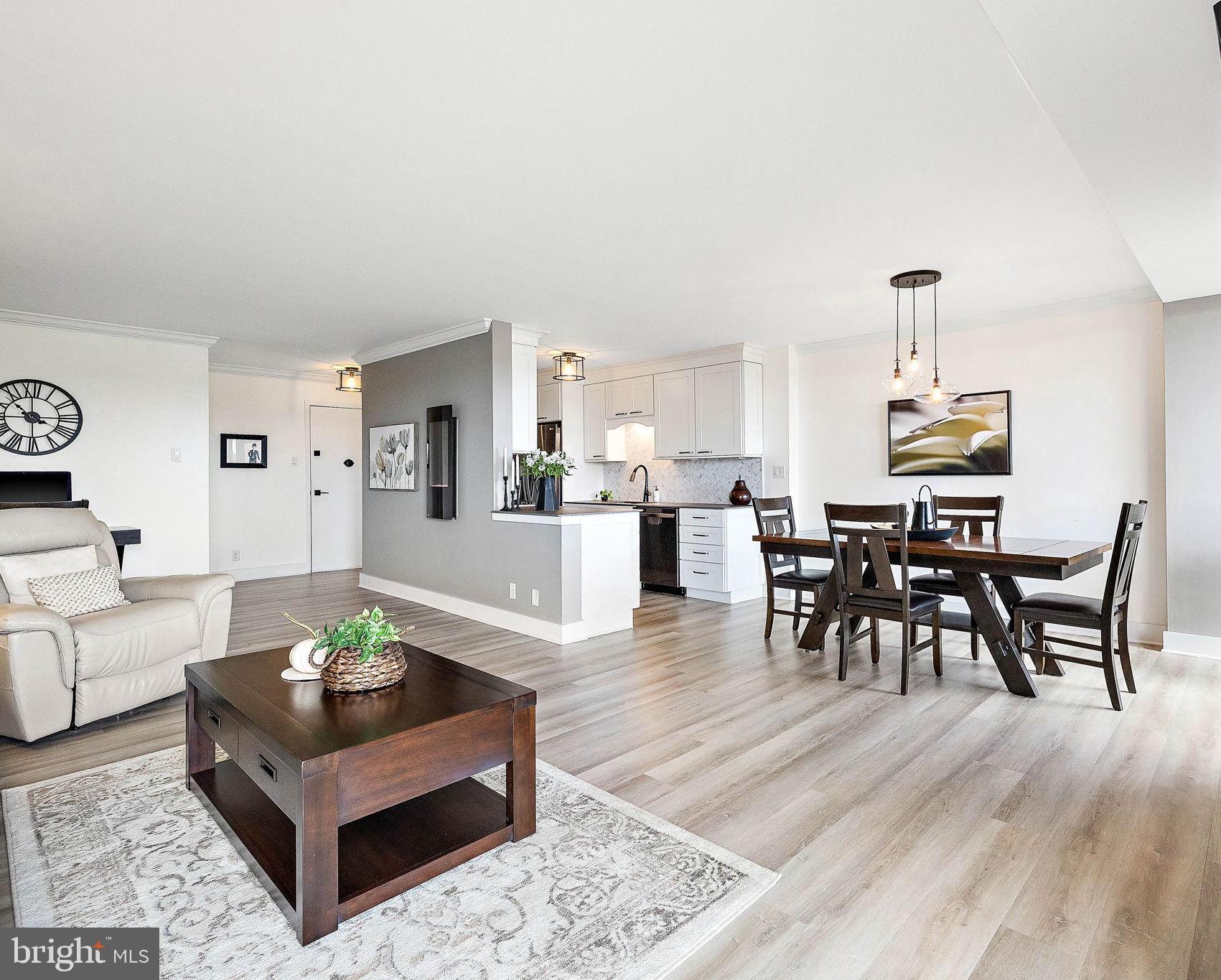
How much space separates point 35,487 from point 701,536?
205 inches

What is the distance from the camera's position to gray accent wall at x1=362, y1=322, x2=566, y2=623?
4.91 m

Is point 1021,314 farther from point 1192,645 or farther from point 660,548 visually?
point 660,548

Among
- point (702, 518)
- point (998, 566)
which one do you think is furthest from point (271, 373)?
point (998, 566)

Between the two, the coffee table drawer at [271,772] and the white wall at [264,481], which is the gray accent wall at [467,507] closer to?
the white wall at [264,481]

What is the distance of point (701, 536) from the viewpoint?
6195 mm

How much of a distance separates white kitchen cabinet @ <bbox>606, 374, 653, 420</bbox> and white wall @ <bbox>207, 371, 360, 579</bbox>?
3.41m

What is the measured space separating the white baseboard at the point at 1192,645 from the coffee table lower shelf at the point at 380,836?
4.33 meters

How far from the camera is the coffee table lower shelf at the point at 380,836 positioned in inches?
70.0

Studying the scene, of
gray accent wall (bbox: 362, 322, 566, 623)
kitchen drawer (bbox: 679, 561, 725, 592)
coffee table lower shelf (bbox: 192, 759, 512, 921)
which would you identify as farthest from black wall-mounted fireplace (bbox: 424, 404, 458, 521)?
coffee table lower shelf (bbox: 192, 759, 512, 921)

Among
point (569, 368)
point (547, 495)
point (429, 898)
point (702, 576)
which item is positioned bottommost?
point (429, 898)

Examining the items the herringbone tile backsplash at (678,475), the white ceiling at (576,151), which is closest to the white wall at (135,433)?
the white ceiling at (576,151)

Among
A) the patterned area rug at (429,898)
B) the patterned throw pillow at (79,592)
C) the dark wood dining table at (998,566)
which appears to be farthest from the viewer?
the dark wood dining table at (998,566)

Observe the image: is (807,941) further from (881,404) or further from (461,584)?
(881,404)

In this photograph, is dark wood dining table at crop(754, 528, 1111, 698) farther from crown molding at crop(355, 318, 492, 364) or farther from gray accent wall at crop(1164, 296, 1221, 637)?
crown molding at crop(355, 318, 492, 364)
